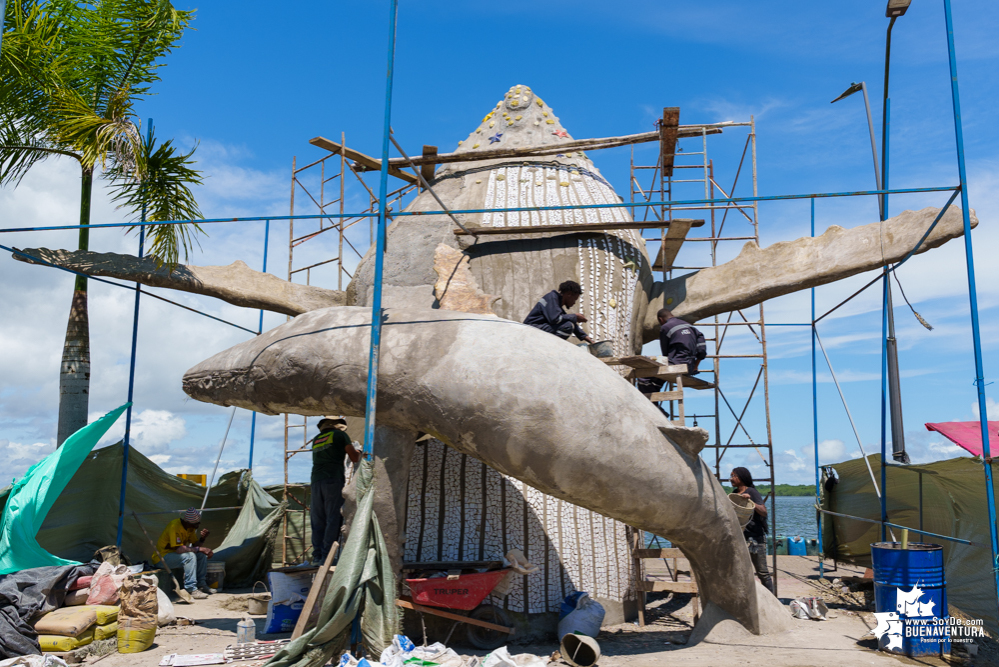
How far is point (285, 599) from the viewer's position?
769 centimetres

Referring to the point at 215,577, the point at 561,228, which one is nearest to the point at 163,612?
the point at 215,577

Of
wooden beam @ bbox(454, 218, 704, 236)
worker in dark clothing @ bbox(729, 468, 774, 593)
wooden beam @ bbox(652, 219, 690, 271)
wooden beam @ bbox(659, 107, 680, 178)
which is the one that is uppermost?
wooden beam @ bbox(659, 107, 680, 178)

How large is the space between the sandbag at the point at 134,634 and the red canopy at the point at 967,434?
29.9ft

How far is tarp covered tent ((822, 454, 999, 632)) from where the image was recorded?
295 inches

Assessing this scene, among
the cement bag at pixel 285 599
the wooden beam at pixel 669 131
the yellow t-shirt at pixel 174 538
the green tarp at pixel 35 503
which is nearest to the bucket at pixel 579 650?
the cement bag at pixel 285 599

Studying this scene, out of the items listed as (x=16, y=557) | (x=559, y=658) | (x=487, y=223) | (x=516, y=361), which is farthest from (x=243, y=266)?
(x=559, y=658)

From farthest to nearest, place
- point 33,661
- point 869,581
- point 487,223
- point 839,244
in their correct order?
point 869,581 → point 487,223 → point 839,244 → point 33,661

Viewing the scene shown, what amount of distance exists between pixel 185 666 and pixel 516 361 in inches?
149

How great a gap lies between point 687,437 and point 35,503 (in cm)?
681

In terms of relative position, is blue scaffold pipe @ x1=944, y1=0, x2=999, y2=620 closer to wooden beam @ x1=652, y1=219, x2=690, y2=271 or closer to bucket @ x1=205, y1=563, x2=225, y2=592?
wooden beam @ x1=652, y1=219, x2=690, y2=271

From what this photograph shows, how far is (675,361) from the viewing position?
345 inches

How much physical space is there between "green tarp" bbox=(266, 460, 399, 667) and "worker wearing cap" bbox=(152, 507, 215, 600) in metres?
5.03

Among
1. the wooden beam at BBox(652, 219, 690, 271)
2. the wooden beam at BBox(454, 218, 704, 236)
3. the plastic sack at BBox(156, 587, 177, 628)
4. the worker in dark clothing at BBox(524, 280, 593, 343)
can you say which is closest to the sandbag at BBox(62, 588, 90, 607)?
the plastic sack at BBox(156, 587, 177, 628)

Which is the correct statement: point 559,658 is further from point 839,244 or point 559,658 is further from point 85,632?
point 839,244
